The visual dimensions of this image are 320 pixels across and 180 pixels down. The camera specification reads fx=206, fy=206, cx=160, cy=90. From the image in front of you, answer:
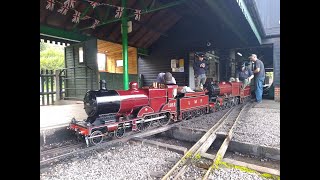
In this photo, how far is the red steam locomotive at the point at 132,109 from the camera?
3.90 m

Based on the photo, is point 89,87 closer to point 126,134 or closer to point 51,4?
point 51,4

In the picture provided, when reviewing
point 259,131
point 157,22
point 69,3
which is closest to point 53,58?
point 69,3

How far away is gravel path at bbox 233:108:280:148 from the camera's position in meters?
4.06

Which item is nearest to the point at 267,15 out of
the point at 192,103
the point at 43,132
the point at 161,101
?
the point at 192,103

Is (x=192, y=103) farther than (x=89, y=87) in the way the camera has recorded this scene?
No

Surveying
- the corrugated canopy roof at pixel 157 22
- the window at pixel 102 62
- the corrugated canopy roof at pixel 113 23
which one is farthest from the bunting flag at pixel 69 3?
the window at pixel 102 62

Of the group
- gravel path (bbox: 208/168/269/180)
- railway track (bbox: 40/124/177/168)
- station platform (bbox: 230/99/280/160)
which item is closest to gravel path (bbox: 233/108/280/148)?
station platform (bbox: 230/99/280/160)

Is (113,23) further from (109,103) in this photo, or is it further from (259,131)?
(259,131)

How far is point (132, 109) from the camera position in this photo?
4625mm

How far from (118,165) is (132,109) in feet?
5.56

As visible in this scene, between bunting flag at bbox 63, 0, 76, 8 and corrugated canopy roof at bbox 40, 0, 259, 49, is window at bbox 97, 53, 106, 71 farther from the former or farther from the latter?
bunting flag at bbox 63, 0, 76, 8
